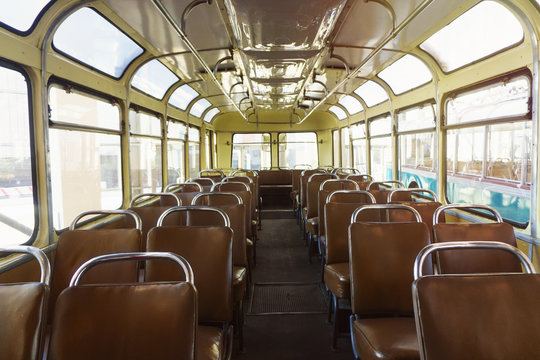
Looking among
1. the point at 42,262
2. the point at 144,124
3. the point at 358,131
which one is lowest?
the point at 42,262

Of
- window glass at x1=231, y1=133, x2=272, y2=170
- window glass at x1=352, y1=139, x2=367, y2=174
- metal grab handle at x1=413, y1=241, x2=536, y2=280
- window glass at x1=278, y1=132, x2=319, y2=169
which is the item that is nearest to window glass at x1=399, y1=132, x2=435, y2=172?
window glass at x1=352, y1=139, x2=367, y2=174

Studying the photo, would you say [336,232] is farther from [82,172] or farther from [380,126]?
[380,126]

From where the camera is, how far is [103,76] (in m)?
3.50

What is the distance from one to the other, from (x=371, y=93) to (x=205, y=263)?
18.4ft

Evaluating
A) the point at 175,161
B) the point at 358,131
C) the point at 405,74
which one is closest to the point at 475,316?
the point at 405,74

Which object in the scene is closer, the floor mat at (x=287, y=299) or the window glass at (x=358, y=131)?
the floor mat at (x=287, y=299)

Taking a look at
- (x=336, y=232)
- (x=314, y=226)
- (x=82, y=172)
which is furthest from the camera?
(x=314, y=226)

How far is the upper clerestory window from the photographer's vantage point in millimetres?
2080

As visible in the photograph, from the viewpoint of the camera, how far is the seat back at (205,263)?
1.84 metres

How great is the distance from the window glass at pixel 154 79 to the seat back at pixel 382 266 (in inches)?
142

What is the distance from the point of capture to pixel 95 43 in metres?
3.14

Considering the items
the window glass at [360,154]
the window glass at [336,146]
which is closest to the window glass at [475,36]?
the window glass at [360,154]

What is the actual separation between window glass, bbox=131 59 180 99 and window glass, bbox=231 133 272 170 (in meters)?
5.63

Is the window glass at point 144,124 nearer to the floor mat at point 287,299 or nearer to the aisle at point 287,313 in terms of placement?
the aisle at point 287,313
